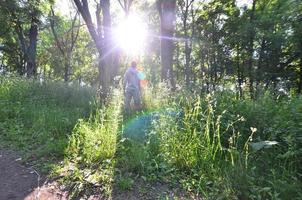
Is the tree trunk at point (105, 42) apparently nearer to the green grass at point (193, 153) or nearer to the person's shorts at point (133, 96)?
the person's shorts at point (133, 96)

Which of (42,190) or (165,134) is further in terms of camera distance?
(165,134)

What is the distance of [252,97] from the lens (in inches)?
270

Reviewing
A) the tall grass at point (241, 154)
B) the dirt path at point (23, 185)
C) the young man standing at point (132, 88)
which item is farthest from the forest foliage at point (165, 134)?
the young man standing at point (132, 88)

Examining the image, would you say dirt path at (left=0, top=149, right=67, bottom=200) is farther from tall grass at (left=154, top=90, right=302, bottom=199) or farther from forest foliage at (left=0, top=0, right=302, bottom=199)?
tall grass at (left=154, top=90, right=302, bottom=199)

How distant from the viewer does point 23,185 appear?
4.41 m

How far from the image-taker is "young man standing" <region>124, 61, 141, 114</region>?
934 cm

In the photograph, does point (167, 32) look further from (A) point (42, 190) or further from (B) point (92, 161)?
(A) point (42, 190)

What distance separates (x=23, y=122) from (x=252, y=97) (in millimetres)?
5197

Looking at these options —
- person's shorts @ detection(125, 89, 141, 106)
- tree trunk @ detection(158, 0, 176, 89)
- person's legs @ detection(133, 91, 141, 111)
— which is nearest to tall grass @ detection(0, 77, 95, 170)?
person's shorts @ detection(125, 89, 141, 106)

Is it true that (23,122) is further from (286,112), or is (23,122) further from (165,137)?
(286,112)

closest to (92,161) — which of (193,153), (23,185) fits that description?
(23,185)

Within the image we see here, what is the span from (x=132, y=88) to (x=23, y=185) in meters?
5.62

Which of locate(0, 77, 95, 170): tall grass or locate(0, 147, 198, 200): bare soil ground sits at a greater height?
locate(0, 77, 95, 170): tall grass

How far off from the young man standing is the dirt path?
14.1ft
